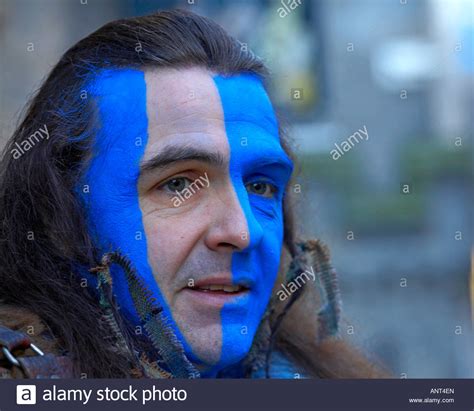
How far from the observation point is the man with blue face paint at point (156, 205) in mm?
2117

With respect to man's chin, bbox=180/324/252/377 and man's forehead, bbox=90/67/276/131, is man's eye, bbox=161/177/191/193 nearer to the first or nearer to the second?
man's forehead, bbox=90/67/276/131

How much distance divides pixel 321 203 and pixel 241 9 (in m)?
1.88

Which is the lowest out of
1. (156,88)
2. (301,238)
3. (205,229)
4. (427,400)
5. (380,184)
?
(380,184)

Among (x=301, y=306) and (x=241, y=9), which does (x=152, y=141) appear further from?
(x=241, y=9)

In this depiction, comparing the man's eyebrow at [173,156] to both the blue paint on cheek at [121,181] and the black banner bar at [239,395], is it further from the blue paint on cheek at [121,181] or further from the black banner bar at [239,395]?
the black banner bar at [239,395]

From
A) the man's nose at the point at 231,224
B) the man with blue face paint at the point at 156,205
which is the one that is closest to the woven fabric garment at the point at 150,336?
the man with blue face paint at the point at 156,205

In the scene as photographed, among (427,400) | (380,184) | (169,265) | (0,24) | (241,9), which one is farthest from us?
(380,184)

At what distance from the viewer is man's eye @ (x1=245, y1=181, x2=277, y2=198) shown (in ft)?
7.63

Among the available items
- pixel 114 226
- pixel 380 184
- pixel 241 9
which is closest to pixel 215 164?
pixel 114 226

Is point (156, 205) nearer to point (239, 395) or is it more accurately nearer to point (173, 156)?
point (173, 156)

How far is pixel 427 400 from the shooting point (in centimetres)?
242

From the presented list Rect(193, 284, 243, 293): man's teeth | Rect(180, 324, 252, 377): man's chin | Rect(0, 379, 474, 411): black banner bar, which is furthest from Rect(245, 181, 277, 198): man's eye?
Rect(0, 379, 474, 411): black banner bar

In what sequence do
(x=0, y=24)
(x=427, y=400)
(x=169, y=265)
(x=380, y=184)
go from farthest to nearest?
(x=380, y=184) < (x=0, y=24) < (x=427, y=400) < (x=169, y=265)

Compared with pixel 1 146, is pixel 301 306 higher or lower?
lower
